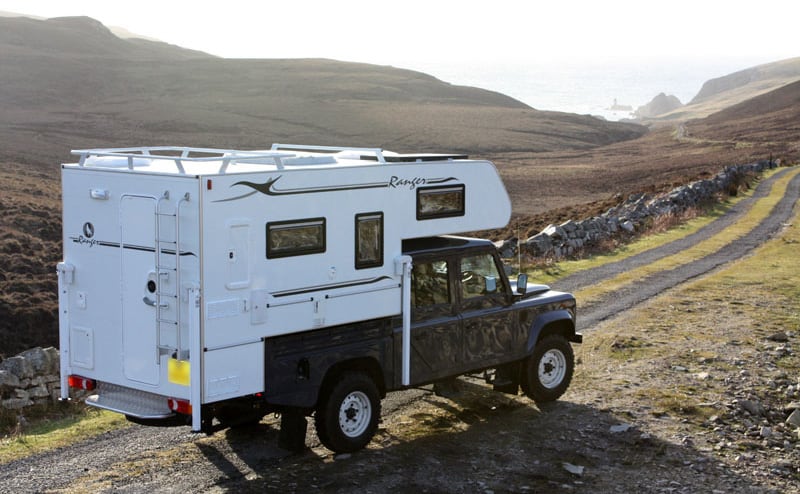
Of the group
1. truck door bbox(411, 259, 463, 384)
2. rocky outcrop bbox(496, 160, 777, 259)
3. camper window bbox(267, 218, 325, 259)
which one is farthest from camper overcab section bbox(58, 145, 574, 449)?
rocky outcrop bbox(496, 160, 777, 259)

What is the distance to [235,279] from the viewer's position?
31.5 feet

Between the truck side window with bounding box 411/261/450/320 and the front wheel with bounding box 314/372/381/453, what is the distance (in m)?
1.10

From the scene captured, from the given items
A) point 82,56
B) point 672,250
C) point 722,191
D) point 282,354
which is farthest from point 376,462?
point 82,56

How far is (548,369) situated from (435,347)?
221 cm

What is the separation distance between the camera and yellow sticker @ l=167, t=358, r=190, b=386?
955cm

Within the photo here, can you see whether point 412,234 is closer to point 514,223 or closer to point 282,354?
point 282,354

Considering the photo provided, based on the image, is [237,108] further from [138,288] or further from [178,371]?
[178,371]

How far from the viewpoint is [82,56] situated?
478 ft

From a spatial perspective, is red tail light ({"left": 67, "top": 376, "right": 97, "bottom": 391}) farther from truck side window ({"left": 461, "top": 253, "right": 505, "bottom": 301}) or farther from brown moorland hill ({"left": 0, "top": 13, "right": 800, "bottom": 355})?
brown moorland hill ({"left": 0, "top": 13, "right": 800, "bottom": 355})

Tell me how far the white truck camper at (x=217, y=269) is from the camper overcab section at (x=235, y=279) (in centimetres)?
1

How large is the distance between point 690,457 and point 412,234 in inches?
159

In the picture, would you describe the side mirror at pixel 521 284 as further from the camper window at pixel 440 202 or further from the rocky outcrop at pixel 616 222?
the rocky outcrop at pixel 616 222

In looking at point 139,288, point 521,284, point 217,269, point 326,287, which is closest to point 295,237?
point 326,287

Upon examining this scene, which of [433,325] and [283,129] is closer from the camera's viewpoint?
[433,325]
